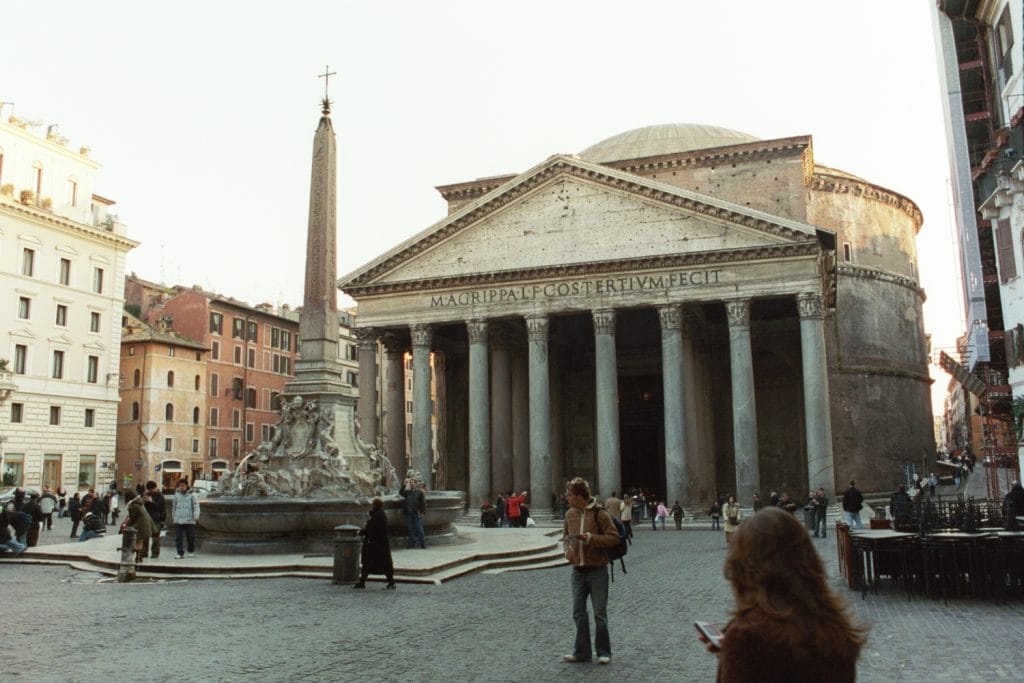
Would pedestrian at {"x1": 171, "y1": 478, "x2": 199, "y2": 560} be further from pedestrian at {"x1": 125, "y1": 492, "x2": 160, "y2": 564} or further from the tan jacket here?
the tan jacket

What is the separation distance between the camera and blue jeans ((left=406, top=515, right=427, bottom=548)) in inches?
545

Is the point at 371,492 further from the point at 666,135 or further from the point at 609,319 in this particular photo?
the point at 666,135

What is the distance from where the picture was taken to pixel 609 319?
Result: 90.5ft

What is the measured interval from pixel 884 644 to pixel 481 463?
70.5 ft

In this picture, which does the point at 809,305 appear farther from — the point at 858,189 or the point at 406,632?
the point at 406,632

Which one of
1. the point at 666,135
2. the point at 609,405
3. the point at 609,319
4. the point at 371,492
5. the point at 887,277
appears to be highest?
the point at 666,135

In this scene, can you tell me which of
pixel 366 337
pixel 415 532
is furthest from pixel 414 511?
pixel 366 337

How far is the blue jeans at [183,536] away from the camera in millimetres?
12633

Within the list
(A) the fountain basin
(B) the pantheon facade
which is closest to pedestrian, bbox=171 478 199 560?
(A) the fountain basin

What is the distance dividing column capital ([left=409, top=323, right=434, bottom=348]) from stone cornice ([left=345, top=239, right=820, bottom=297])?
1246mm

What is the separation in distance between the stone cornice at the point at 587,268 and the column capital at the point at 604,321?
1.23m

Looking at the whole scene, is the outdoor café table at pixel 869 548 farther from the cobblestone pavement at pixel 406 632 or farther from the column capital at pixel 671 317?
the column capital at pixel 671 317

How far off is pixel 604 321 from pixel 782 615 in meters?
25.6

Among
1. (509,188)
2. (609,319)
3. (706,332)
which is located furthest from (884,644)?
(706,332)
